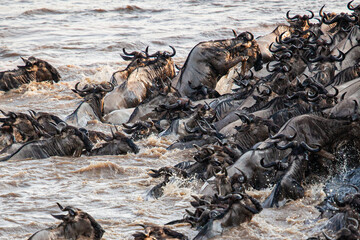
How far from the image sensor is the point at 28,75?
611 inches

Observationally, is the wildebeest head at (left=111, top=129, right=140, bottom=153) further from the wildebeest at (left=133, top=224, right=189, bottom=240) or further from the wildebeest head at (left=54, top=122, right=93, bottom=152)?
the wildebeest at (left=133, top=224, right=189, bottom=240)

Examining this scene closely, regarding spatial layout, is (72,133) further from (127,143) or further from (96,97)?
(96,97)

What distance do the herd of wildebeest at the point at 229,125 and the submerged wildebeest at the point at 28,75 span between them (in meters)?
0.03

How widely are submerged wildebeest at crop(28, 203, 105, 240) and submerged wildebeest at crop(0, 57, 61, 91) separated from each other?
29.2 ft

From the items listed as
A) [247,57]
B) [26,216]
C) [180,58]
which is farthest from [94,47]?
[26,216]

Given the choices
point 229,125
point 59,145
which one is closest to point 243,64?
point 229,125

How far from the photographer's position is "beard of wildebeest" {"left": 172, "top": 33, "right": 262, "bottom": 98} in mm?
13312

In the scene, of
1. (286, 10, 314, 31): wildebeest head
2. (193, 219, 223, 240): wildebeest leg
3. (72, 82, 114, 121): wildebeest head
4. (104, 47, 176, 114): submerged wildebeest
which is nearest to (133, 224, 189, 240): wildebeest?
(193, 219, 223, 240): wildebeest leg

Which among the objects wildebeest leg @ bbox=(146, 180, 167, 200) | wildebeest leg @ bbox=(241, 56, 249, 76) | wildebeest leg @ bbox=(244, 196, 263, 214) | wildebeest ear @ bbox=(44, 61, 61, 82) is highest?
wildebeest leg @ bbox=(244, 196, 263, 214)

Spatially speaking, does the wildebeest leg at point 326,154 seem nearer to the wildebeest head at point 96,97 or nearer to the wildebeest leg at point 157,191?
the wildebeest leg at point 157,191

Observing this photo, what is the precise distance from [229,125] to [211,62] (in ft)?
9.66

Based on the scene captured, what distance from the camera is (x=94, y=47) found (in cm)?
2089

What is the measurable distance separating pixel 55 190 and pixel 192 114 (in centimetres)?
320

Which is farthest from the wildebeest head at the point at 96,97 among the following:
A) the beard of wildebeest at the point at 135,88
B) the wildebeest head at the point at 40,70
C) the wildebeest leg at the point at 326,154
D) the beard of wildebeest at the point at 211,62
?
the wildebeest leg at the point at 326,154
